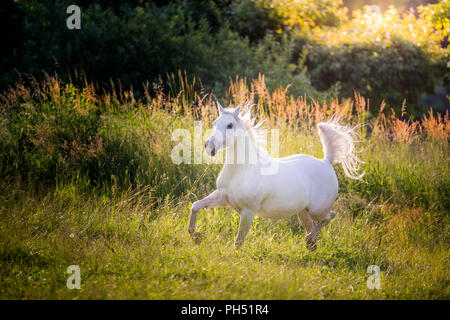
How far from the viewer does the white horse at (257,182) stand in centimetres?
394

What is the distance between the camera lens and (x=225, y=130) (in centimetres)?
381

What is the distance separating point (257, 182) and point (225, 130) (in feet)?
1.96

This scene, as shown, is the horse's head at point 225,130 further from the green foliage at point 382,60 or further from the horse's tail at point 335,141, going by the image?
the green foliage at point 382,60

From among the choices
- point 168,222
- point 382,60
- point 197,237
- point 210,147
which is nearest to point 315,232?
point 197,237

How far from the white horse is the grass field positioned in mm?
498

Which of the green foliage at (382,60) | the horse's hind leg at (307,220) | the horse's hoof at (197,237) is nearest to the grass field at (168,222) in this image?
the horse's hoof at (197,237)

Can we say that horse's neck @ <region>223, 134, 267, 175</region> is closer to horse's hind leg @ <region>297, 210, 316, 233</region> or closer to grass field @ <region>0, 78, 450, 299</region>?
grass field @ <region>0, 78, 450, 299</region>

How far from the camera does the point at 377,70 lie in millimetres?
10930

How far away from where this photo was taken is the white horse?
3941mm

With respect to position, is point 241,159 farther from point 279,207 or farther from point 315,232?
point 315,232

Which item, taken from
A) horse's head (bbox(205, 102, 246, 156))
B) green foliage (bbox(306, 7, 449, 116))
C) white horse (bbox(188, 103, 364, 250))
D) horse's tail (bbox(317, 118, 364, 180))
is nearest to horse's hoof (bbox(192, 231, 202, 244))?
white horse (bbox(188, 103, 364, 250))

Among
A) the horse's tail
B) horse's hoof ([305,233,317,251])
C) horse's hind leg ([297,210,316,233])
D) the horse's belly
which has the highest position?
the horse's tail

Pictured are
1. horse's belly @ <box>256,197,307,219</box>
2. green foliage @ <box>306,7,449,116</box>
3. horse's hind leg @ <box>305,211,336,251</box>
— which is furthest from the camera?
green foliage @ <box>306,7,449,116</box>
